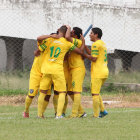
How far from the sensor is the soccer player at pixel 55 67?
9977mm

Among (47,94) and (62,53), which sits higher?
(62,53)

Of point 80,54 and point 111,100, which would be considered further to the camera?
point 111,100

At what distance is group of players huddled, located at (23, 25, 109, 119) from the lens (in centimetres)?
1001

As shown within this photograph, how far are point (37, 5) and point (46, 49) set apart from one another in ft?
22.1

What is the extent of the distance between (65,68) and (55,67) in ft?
2.39

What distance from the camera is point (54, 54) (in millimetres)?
10000

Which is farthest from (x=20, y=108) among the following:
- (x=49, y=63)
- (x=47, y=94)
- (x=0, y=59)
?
(x=0, y=59)

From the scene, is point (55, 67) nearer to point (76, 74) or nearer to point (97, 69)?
point (76, 74)

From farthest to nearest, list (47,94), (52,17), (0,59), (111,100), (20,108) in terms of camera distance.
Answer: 1. (0,59)
2. (52,17)
3. (111,100)
4. (20,108)
5. (47,94)

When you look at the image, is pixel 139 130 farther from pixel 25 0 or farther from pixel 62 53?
pixel 25 0

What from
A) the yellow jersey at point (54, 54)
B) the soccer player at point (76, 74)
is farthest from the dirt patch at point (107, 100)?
the yellow jersey at point (54, 54)

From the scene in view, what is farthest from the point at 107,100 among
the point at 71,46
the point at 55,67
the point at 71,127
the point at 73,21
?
the point at 71,127

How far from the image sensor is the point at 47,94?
1070 cm

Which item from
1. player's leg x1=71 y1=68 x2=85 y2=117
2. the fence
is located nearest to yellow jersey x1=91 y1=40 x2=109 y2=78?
player's leg x1=71 y1=68 x2=85 y2=117
